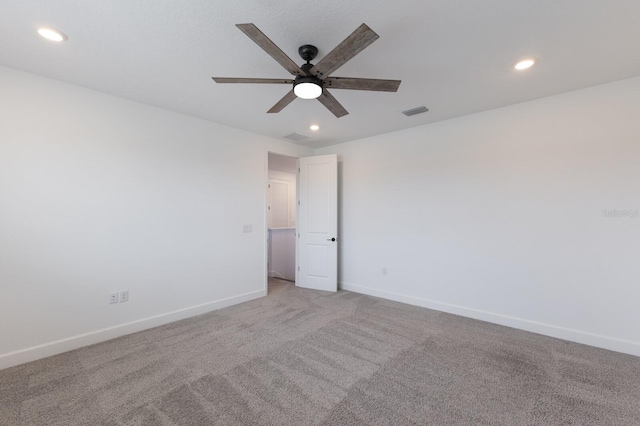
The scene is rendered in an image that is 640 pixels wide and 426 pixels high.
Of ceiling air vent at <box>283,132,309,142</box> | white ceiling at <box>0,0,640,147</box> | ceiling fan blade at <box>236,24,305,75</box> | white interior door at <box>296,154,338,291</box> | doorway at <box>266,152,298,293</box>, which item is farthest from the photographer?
doorway at <box>266,152,298,293</box>

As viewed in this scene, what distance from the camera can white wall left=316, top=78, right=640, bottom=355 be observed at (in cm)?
263

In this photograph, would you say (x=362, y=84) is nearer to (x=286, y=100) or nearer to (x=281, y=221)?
(x=286, y=100)

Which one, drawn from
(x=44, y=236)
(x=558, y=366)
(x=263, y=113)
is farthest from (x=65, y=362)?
(x=558, y=366)

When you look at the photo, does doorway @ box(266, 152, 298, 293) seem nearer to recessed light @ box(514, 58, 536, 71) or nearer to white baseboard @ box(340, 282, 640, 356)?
white baseboard @ box(340, 282, 640, 356)

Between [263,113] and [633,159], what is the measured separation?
13.1 feet

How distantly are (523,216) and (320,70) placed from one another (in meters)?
2.92

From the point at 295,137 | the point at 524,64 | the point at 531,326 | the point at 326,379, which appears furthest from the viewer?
the point at 295,137

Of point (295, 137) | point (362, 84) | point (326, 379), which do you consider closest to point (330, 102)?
point (362, 84)

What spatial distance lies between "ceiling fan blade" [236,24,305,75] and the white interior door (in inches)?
114

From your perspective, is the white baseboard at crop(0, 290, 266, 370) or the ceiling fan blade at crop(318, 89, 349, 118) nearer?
the ceiling fan blade at crop(318, 89, 349, 118)

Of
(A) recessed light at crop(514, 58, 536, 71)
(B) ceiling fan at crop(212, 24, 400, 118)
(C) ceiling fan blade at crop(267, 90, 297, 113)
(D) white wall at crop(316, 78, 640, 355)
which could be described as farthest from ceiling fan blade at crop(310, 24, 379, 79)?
(D) white wall at crop(316, 78, 640, 355)

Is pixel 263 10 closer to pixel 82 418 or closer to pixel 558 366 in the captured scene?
pixel 82 418

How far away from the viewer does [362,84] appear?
6.32 ft

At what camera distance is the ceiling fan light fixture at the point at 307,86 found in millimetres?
1867
